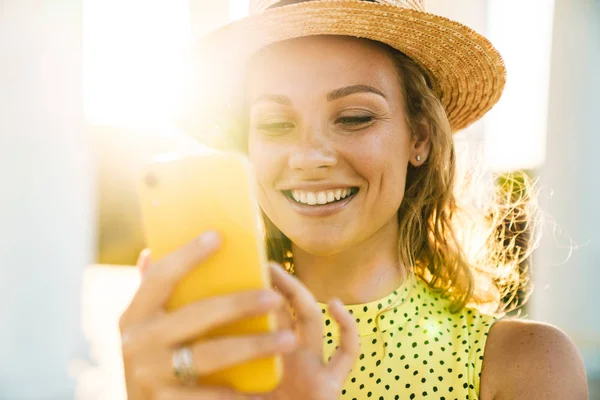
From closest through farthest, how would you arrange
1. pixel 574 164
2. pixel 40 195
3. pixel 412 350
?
1. pixel 412 350
2. pixel 40 195
3. pixel 574 164

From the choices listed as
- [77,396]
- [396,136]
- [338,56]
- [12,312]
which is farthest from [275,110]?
[77,396]

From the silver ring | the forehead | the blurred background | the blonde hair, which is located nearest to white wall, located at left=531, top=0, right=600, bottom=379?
the blurred background

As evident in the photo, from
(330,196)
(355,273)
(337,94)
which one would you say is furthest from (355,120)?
(355,273)

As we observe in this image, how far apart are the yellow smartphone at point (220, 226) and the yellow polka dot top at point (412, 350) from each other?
695mm

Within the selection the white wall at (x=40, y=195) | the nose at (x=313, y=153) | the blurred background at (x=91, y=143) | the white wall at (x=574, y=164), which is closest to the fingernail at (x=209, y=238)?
the nose at (x=313, y=153)

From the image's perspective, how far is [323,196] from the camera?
1.53m

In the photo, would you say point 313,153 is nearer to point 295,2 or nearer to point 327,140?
point 327,140

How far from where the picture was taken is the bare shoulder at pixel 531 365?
143 cm

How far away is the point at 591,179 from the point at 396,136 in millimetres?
3098

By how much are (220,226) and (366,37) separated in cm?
92

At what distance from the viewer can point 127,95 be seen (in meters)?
4.40

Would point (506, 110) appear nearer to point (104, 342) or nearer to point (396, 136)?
point (396, 136)

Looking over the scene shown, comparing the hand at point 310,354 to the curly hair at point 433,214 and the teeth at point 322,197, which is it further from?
the curly hair at point 433,214

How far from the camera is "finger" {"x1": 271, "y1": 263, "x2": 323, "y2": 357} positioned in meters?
1.01
